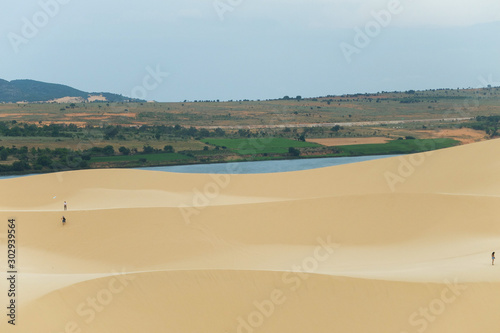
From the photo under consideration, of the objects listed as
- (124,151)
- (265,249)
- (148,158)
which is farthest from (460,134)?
(265,249)

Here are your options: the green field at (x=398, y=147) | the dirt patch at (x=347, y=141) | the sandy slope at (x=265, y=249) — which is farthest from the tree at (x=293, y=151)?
the sandy slope at (x=265, y=249)

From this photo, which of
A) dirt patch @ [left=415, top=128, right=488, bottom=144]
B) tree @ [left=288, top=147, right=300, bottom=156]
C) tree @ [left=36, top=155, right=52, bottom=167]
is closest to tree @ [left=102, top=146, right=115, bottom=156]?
tree @ [left=36, top=155, right=52, bottom=167]

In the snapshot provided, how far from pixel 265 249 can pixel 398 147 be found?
37678mm

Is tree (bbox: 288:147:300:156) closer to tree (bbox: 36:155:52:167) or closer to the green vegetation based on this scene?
the green vegetation

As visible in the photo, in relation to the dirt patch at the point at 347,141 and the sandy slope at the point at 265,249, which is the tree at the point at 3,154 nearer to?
the sandy slope at the point at 265,249

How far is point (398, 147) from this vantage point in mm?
56719

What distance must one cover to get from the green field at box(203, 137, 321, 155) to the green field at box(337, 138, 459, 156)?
394cm

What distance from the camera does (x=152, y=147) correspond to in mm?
Answer: 54812

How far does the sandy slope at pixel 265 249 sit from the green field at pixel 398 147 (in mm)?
24427

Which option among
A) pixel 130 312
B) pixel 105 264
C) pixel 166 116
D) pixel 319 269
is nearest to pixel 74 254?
pixel 105 264

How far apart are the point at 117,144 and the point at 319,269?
41.0m

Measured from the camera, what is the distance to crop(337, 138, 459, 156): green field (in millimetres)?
55375

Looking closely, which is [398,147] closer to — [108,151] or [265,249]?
[108,151]

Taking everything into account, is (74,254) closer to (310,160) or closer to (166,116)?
(310,160)
